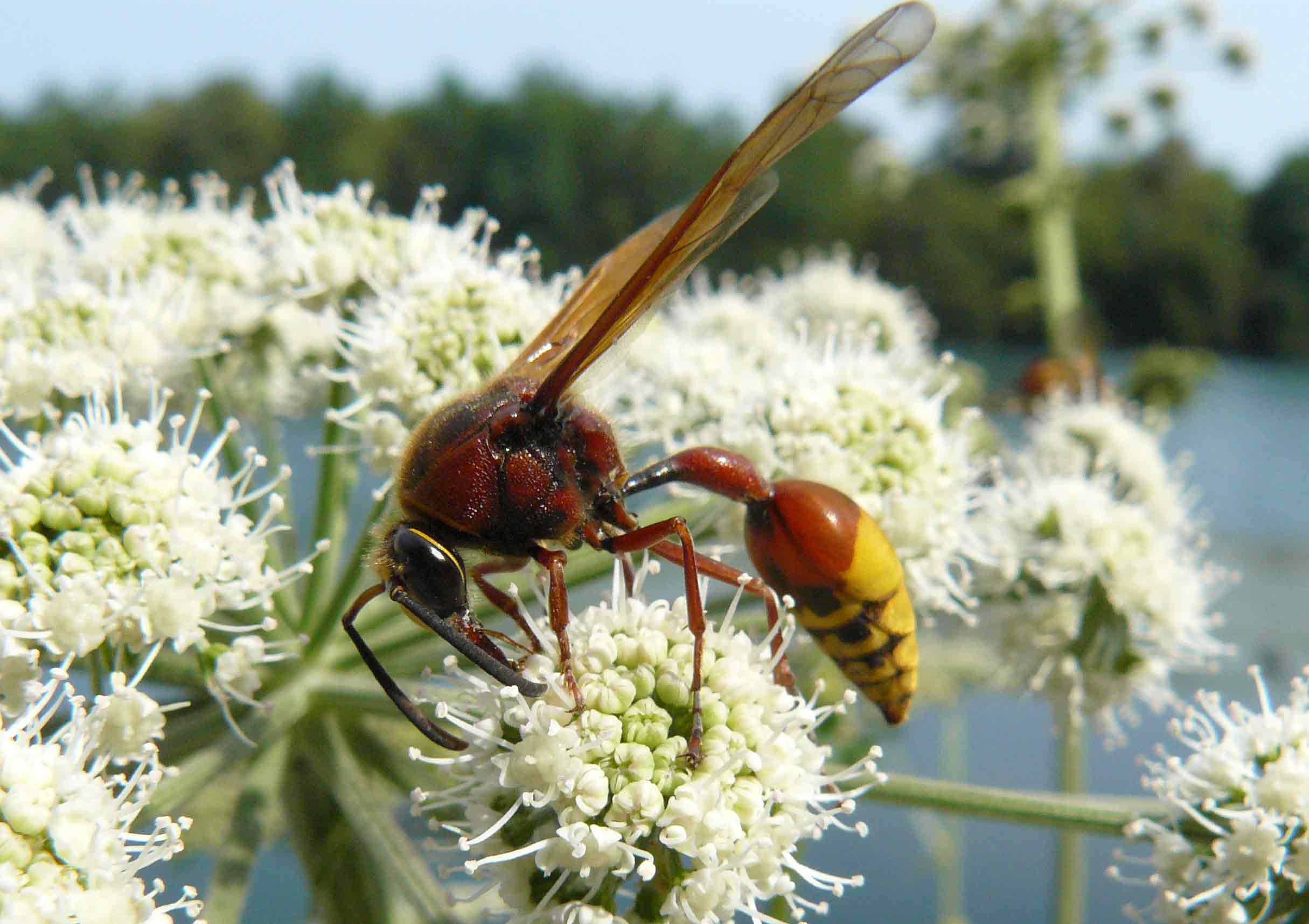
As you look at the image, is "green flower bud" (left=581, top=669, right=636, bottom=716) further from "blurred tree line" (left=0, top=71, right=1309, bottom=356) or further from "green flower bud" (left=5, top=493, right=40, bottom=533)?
"blurred tree line" (left=0, top=71, right=1309, bottom=356)

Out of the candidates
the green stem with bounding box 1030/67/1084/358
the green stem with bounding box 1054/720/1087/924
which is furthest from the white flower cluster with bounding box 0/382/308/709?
the green stem with bounding box 1030/67/1084/358

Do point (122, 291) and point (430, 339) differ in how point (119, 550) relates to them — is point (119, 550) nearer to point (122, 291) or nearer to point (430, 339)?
point (430, 339)

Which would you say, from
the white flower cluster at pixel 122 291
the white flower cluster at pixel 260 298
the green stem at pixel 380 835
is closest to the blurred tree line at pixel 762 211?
the white flower cluster at pixel 260 298

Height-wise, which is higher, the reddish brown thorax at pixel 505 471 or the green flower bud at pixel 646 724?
the reddish brown thorax at pixel 505 471

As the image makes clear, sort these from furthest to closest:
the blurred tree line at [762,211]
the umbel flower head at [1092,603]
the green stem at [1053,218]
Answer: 1. the blurred tree line at [762,211]
2. the green stem at [1053,218]
3. the umbel flower head at [1092,603]

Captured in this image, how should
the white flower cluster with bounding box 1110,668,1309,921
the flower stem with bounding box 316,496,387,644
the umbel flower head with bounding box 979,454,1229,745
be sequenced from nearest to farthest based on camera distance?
→ the white flower cluster with bounding box 1110,668,1309,921
the flower stem with bounding box 316,496,387,644
the umbel flower head with bounding box 979,454,1229,745

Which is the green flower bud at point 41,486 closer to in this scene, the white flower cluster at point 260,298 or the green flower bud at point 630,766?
the white flower cluster at point 260,298
